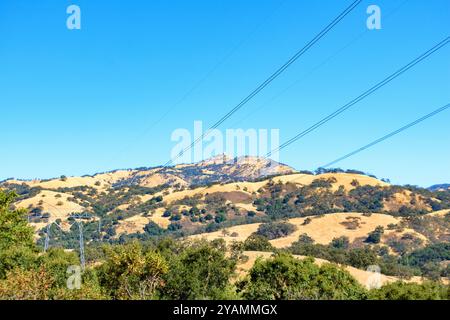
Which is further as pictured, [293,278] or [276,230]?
[276,230]

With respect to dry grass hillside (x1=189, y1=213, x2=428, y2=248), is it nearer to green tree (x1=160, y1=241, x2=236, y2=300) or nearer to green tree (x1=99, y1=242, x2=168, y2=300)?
green tree (x1=160, y1=241, x2=236, y2=300)

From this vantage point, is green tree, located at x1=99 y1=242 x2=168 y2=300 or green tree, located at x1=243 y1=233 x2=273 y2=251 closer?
green tree, located at x1=99 y1=242 x2=168 y2=300

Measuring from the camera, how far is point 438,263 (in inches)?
5418

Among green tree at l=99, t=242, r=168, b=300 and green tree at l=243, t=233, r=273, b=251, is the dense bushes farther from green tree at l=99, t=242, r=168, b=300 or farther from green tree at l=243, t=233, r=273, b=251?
green tree at l=99, t=242, r=168, b=300

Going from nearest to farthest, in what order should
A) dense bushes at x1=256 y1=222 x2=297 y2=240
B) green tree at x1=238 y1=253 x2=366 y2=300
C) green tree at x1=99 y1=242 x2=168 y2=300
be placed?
green tree at x1=238 y1=253 x2=366 y2=300 < green tree at x1=99 y1=242 x2=168 y2=300 < dense bushes at x1=256 y1=222 x2=297 y2=240

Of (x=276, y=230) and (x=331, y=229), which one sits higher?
(x=331, y=229)

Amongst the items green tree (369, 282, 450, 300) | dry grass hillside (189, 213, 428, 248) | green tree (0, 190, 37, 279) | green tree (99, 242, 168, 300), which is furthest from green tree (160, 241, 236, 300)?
dry grass hillside (189, 213, 428, 248)

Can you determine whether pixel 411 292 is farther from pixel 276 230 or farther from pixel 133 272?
pixel 276 230

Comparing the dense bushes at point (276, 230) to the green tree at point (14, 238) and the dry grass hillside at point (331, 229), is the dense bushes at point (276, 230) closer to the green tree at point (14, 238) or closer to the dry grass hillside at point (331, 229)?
the dry grass hillside at point (331, 229)

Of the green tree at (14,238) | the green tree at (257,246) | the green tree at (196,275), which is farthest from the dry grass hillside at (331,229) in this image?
the green tree at (196,275)

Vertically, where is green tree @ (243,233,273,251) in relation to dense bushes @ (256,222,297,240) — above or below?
below

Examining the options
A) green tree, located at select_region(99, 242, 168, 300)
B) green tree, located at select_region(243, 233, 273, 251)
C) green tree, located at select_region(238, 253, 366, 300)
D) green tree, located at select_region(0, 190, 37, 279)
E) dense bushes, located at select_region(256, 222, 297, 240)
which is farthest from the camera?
dense bushes, located at select_region(256, 222, 297, 240)

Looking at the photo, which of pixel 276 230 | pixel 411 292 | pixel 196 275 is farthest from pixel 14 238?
pixel 276 230
